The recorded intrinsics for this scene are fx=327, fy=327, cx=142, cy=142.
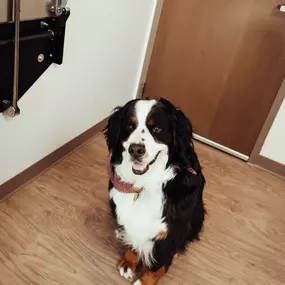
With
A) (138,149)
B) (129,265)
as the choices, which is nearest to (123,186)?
(138,149)

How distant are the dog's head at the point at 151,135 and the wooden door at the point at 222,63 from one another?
116 centimetres

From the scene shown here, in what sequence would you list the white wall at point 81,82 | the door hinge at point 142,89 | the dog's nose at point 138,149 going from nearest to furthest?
1. the dog's nose at point 138,149
2. the white wall at point 81,82
3. the door hinge at point 142,89

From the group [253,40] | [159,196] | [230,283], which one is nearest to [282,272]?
[230,283]

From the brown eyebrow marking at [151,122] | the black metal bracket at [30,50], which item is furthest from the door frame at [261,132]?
the brown eyebrow marking at [151,122]

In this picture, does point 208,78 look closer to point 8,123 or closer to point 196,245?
point 196,245

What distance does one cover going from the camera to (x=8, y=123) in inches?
59.7

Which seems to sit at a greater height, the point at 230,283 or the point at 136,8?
the point at 136,8

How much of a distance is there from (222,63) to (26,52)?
4.43ft

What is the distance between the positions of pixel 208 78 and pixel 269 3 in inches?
23.4

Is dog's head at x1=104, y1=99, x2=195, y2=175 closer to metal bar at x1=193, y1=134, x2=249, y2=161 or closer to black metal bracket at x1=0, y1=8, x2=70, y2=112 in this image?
black metal bracket at x1=0, y1=8, x2=70, y2=112

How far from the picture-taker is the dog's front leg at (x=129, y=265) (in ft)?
4.61

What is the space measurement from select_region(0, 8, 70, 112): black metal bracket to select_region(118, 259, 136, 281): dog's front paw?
0.84 metres

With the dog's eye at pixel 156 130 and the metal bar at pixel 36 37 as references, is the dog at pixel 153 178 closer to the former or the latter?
the dog's eye at pixel 156 130

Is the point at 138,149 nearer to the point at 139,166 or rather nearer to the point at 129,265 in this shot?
the point at 139,166
